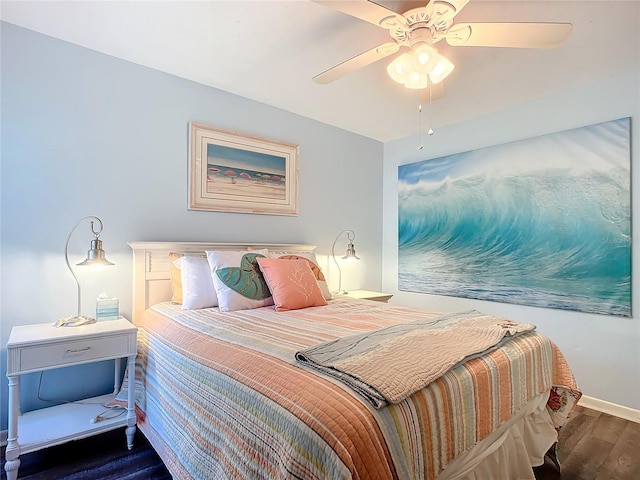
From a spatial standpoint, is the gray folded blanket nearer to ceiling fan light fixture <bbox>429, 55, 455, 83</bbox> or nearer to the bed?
the bed

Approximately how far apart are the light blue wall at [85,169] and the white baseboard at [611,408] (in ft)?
9.61

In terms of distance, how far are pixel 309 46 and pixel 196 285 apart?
1718 millimetres

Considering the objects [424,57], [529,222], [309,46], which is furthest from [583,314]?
[309,46]

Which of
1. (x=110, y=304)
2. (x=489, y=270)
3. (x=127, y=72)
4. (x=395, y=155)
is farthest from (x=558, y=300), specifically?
(x=127, y=72)

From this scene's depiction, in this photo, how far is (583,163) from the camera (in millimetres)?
2713

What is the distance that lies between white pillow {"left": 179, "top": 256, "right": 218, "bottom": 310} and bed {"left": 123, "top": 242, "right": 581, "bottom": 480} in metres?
0.08

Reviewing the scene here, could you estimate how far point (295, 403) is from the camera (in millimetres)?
992

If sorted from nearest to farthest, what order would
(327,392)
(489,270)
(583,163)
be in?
(327,392) < (583,163) < (489,270)

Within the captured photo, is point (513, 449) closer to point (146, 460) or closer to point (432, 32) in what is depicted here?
point (146, 460)

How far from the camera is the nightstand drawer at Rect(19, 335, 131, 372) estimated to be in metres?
1.71

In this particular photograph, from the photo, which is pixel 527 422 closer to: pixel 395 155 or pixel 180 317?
pixel 180 317

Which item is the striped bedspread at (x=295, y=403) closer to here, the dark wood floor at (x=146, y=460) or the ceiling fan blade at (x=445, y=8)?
the dark wood floor at (x=146, y=460)

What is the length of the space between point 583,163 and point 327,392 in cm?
285

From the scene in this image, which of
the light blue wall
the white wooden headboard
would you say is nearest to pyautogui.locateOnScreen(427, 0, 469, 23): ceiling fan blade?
the light blue wall
